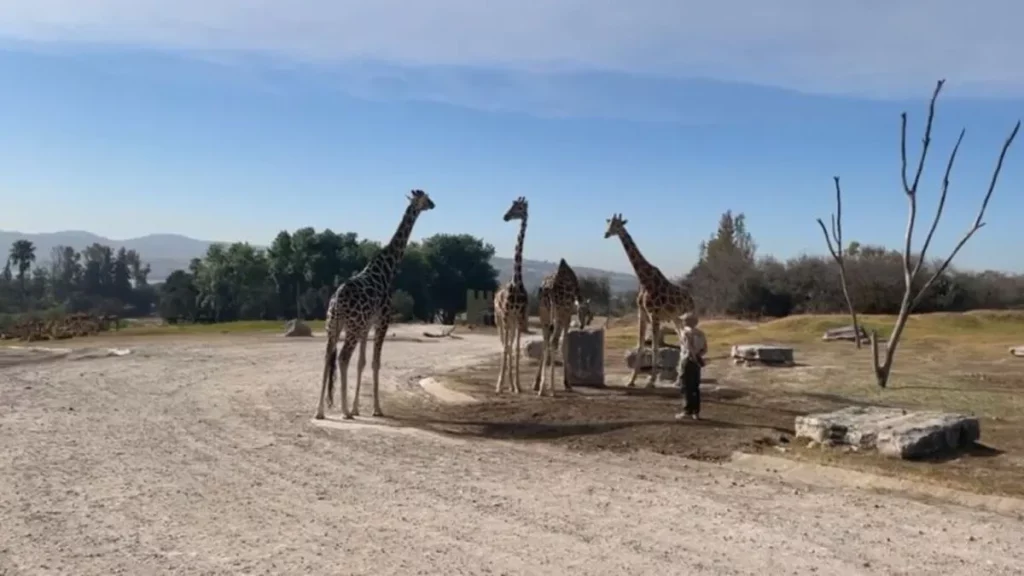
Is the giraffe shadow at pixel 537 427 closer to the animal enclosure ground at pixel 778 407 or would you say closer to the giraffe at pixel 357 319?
the animal enclosure ground at pixel 778 407

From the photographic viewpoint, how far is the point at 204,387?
787 inches

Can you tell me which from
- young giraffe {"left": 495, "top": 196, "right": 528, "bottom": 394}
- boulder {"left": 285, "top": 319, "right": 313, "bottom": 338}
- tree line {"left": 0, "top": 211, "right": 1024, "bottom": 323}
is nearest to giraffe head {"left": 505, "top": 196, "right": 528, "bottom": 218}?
young giraffe {"left": 495, "top": 196, "right": 528, "bottom": 394}

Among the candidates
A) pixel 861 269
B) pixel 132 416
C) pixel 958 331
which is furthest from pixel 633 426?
pixel 861 269

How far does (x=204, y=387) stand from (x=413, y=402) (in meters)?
4.79

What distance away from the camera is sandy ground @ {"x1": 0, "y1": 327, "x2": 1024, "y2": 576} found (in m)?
7.58

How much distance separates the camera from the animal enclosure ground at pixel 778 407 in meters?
11.7

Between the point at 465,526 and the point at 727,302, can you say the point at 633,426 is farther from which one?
the point at 727,302

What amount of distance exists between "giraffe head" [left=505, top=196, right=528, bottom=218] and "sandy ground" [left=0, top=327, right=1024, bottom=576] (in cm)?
760

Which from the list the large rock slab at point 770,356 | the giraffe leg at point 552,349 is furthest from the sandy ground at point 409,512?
the large rock slab at point 770,356

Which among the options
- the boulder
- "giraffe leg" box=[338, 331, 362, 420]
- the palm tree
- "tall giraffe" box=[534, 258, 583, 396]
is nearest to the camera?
"giraffe leg" box=[338, 331, 362, 420]

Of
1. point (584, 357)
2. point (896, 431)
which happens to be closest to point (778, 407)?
point (896, 431)

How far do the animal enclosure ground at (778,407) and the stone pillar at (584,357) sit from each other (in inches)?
22.1

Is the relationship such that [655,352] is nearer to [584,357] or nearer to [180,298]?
[584,357]

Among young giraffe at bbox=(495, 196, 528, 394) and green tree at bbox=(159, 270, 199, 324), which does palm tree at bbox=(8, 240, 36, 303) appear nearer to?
green tree at bbox=(159, 270, 199, 324)
